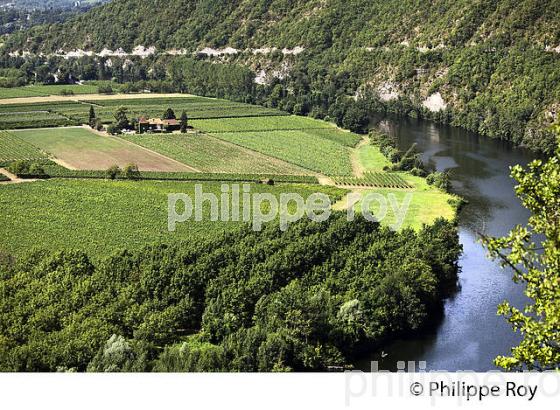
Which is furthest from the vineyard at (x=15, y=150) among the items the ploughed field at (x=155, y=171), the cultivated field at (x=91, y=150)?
the cultivated field at (x=91, y=150)

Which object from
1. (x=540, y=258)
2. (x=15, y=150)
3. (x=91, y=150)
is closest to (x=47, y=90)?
(x=91, y=150)

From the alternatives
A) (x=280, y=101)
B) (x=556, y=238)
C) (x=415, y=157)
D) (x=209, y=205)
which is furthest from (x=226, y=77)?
(x=556, y=238)

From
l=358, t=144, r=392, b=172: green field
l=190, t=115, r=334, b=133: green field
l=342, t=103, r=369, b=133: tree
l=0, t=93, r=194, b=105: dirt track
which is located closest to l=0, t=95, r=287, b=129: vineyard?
l=0, t=93, r=194, b=105: dirt track

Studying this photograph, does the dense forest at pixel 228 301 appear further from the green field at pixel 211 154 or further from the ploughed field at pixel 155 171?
the green field at pixel 211 154

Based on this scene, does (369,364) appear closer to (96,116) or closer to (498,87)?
(96,116)

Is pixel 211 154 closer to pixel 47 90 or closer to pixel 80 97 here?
pixel 80 97
